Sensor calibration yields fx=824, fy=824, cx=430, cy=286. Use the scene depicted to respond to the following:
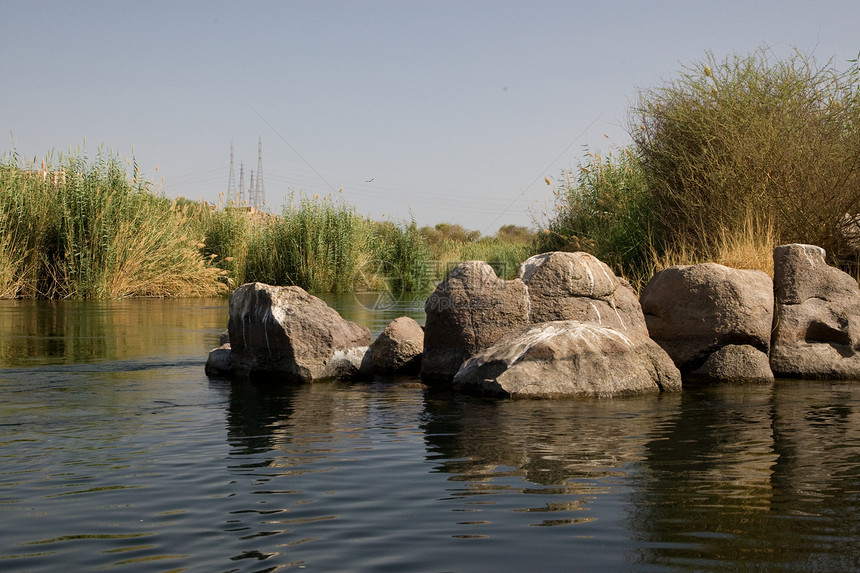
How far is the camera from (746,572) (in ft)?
10.2

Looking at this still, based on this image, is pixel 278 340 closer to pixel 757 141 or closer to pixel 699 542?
pixel 699 542

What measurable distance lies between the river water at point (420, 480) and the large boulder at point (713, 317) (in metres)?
0.63

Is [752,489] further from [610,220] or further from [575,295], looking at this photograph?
[610,220]

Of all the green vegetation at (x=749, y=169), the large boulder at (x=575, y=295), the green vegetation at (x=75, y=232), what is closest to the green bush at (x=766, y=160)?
the green vegetation at (x=749, y=169)

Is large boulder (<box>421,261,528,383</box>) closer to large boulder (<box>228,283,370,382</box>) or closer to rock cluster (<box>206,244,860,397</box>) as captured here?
rock cluster (<box>206,244,860,397</box>)

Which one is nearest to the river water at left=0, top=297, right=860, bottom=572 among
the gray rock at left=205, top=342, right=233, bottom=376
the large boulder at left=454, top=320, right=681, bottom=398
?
the large boulder at left=454, top=320, right=681, bottom=398

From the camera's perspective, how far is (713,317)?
8.53m

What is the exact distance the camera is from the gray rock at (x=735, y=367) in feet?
27.3

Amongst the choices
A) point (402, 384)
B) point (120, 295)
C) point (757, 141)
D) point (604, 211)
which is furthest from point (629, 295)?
point (120, 295)

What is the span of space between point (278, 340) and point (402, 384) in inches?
54.9

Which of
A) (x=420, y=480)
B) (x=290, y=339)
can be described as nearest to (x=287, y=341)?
(x=290, y=339)

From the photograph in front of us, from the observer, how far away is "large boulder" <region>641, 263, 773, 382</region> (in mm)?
8453

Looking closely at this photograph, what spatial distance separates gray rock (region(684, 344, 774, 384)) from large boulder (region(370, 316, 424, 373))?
2.93 metres

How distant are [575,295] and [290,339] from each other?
2.98 m
